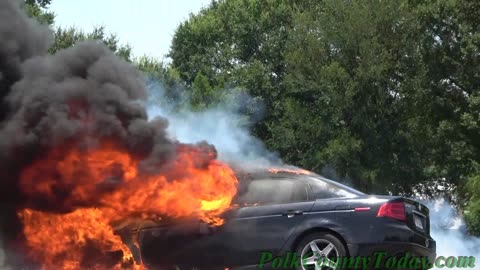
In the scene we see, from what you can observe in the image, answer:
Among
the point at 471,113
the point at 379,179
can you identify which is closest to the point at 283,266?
the point at 471,113

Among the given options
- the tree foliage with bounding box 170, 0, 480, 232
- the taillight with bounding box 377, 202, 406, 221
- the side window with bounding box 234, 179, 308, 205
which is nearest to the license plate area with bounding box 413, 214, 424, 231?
the taillight with bounding box 377, 202, 406, 221

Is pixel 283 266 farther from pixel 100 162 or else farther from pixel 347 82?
pixel 347 82

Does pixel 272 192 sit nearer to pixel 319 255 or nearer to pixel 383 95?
pixel 319 255

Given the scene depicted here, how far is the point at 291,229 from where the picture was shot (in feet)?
30.8

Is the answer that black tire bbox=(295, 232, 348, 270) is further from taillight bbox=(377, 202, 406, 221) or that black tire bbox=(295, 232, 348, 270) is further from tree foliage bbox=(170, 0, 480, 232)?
tree foliage bbox=(170, 0, 480, 232)

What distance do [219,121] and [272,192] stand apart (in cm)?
1736

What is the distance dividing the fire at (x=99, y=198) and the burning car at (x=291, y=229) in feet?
0.67

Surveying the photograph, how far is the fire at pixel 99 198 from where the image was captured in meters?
9.63

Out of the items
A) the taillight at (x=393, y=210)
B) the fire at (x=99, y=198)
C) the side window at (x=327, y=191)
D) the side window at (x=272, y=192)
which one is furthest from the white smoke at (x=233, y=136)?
the taillight at (x=393, y=210)

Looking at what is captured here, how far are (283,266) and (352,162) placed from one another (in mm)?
24233

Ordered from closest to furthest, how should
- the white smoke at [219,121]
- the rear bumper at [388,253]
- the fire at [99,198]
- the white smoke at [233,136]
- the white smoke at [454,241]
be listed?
the rear bumper at [388,253]
the fire at [99,198]
the white smoke at [233,136]
the white smoke at [454,241]
the white smoke at [219,121]

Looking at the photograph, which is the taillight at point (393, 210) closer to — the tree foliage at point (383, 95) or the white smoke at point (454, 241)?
the white smoke at point (454, 241)

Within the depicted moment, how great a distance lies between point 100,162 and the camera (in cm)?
971

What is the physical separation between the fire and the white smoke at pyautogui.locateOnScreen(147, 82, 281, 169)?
640 cm
